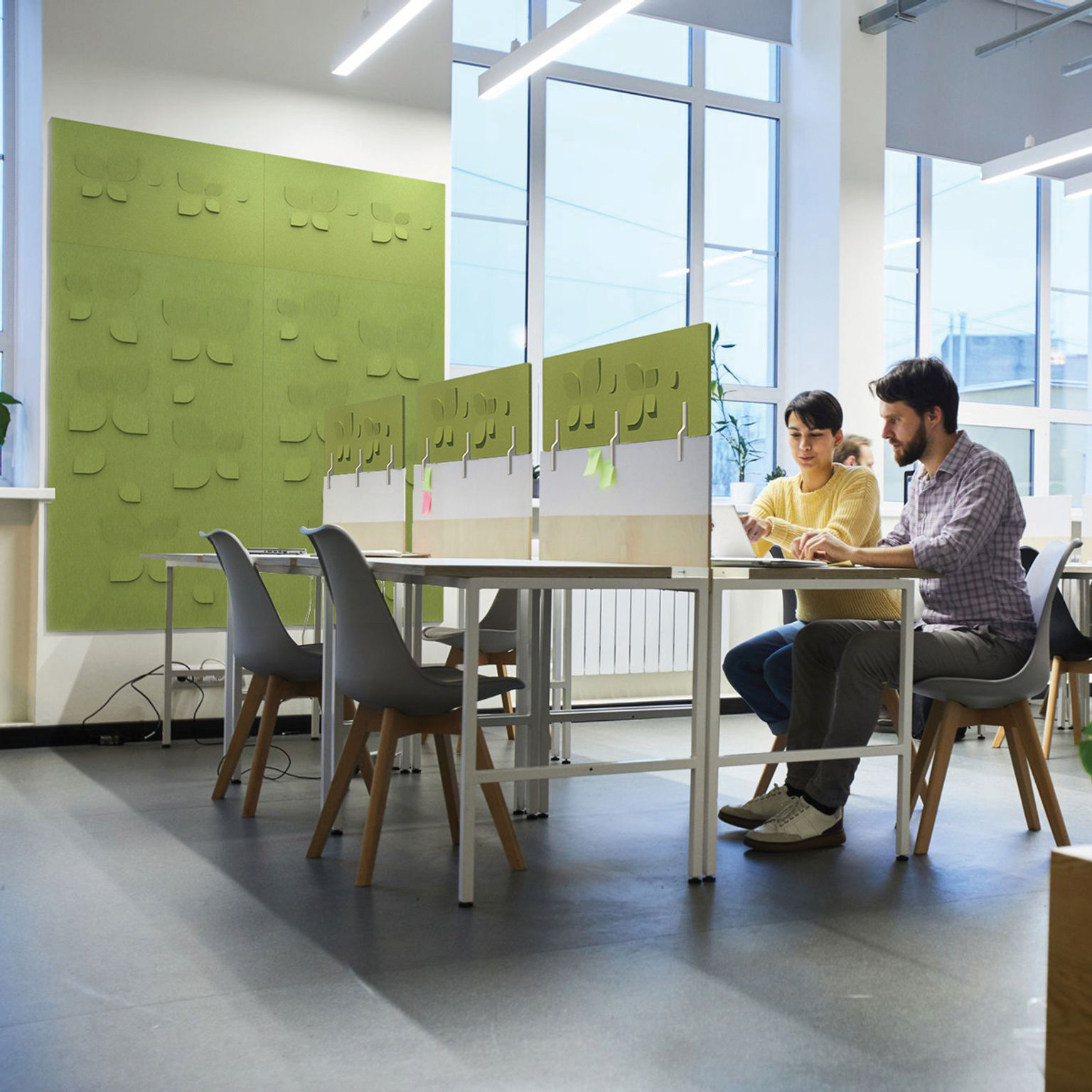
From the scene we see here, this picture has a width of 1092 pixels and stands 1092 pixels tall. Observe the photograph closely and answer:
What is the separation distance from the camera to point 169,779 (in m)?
3.78

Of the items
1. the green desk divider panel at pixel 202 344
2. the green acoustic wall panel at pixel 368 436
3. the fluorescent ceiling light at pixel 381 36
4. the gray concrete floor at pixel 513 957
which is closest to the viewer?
the gray concrete floor at pixel 513 957

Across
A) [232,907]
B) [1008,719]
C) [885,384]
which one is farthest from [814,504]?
[232,907]

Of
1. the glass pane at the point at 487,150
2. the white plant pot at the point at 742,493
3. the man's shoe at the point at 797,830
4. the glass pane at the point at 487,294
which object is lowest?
the man's shoe at the point at 797,830

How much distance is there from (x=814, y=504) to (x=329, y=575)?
1363 millimetres

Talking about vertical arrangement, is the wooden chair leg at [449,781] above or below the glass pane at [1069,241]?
below

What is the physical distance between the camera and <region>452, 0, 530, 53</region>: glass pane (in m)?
5.84

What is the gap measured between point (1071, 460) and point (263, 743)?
587cm

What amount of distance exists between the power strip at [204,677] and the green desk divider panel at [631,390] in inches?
79.0

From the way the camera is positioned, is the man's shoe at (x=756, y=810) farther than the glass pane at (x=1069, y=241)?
No

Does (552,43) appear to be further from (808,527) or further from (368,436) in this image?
(808,527)

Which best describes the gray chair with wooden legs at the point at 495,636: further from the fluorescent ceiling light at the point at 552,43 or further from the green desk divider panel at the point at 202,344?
the fluorescent ceiling light at the point at 552,43

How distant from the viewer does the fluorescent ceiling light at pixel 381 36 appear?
429 centimetres

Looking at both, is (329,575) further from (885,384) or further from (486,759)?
(885,384)

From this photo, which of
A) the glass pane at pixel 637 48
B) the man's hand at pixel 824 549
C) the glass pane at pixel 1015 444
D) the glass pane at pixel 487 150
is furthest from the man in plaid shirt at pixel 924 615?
the glass pane at pixel 1015 444
